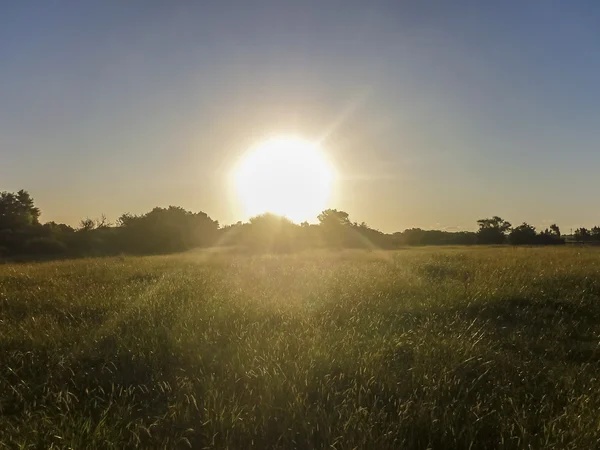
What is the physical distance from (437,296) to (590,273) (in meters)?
6.31

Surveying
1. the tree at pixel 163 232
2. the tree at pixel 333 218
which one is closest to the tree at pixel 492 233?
the tree at pixel 333 218

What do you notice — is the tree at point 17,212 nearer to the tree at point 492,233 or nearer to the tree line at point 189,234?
the tree line at point 189,234

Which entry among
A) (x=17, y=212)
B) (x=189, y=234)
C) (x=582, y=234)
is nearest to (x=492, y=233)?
(x=582, y=234)

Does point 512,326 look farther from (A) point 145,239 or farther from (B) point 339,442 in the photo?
(A) point 145,239

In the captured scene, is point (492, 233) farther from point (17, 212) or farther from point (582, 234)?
point (17, 212)

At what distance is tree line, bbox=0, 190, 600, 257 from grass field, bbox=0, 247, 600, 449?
23.5 m

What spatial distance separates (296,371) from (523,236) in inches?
2367

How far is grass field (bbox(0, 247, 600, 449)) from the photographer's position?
3.09 metres

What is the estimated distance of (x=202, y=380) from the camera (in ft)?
13.1

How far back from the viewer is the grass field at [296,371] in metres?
3.09

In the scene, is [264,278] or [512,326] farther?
[264,278]

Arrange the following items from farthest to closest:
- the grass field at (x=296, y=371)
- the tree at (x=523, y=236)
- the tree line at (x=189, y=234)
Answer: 1. the tree at (x=523, y=236)
2. the tree line at (x=189, y=234)
3. the grass field at (x=296, y=371)

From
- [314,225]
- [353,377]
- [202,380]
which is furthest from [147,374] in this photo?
[314,225]

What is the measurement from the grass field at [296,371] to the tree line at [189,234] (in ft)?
77.2
